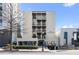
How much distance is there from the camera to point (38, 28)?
4.41 m

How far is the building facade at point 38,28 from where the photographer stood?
4.40 metres

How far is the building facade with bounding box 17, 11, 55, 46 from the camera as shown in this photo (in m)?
4.40

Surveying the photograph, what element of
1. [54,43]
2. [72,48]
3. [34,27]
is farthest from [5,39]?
[72,48]

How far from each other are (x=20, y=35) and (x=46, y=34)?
0.41m

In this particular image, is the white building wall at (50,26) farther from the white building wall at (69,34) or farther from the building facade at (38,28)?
the white building wall at (69,34)

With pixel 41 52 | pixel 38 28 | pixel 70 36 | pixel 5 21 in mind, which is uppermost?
pixel 5 21

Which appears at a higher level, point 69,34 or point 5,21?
point 5,21

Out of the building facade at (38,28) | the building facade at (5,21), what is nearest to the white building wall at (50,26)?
the building facade at (38,28)

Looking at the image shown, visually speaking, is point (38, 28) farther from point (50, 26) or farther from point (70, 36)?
point (70, 36)

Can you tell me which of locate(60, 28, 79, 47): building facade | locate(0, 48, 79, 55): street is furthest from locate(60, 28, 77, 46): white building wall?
locate(0, 48, 79, 55): street

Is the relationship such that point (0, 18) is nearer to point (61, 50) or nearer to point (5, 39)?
point (5, 39)

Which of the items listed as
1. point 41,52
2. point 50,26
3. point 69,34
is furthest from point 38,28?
point 69,34

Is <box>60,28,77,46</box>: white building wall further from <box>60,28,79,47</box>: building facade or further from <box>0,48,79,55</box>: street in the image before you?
<box>0,48,79,55</box>: street

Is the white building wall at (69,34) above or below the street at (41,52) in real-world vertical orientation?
above
